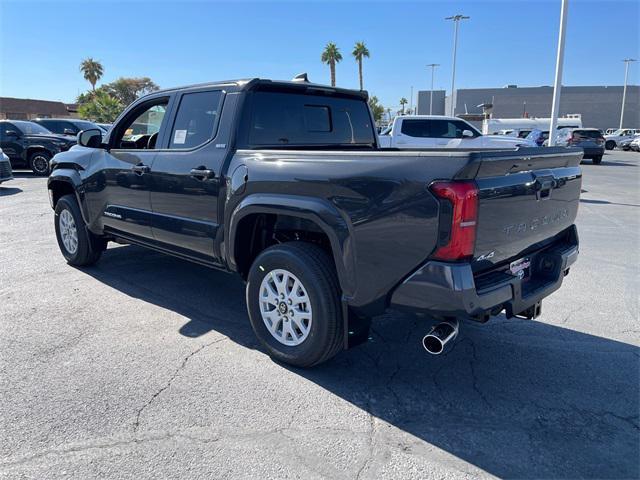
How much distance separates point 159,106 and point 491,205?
343cm

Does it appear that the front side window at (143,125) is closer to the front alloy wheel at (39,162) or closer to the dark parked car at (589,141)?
the front alloy wheel at (39,162)

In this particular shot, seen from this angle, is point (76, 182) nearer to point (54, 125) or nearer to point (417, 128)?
point (417, 128)

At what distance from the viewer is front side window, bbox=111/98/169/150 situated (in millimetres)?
4816

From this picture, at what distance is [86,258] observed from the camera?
19.0ft

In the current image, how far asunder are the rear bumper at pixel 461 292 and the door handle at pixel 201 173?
184cm

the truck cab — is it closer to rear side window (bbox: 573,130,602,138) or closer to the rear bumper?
the rear bumper

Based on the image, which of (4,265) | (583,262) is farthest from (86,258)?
(583,262)

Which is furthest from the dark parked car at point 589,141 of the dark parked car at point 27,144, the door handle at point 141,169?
the door handle at point 141,169

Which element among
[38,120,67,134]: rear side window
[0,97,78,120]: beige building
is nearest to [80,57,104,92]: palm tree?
[0,97,78,120]: beige building

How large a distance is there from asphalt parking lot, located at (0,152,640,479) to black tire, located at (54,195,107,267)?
610mm

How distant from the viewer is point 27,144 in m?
15.4

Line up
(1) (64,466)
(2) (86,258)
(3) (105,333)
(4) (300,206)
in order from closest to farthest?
(1) (64,466), (4) (300,206), (3) (105,333), (2) (86,258)

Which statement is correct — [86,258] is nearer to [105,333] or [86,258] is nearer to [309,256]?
[105,333]

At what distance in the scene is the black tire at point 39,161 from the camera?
51.5ft
